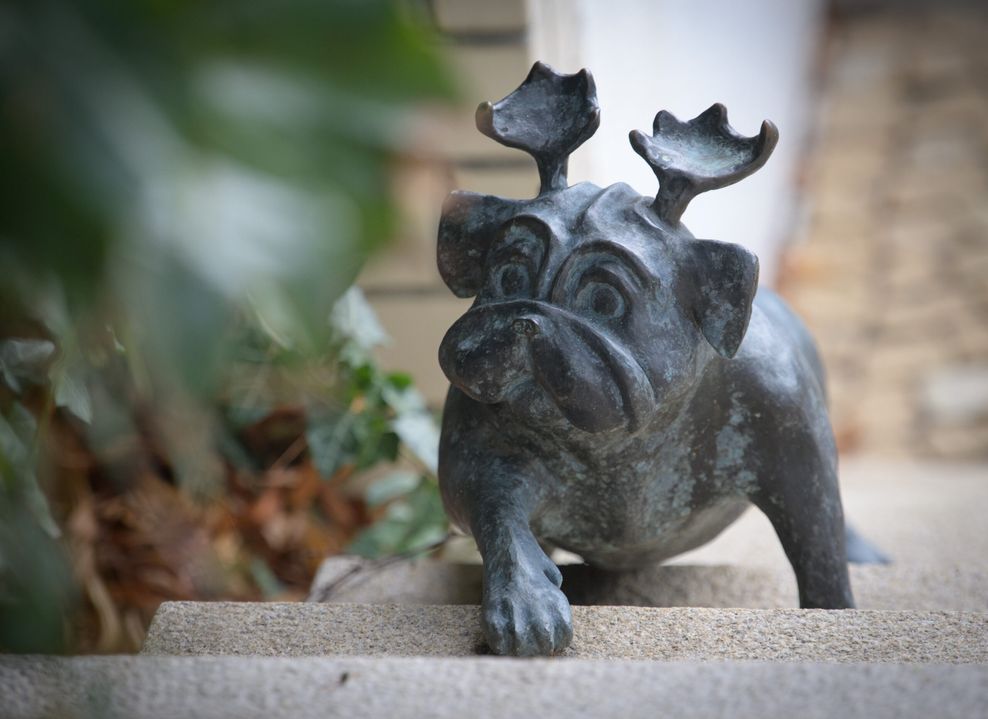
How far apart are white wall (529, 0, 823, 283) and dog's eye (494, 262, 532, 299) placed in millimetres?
958

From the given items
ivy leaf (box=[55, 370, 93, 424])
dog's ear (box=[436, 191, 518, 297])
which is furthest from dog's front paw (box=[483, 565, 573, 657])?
ivy leaf (box=[55, 370, 93, 424])

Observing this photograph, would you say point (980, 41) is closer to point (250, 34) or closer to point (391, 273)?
point (391, 273)

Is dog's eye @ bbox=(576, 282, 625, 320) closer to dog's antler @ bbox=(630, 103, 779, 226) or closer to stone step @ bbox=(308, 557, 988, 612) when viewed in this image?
dog's antler @ bbox=(630, 103, 779, 226)

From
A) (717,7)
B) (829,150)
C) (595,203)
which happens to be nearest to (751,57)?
(717,7)

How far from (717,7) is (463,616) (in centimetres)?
263

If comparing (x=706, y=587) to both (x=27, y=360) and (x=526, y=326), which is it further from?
(x=27, y=360)

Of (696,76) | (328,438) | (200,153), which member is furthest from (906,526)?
(200,153)

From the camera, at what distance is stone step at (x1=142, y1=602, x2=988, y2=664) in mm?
1138

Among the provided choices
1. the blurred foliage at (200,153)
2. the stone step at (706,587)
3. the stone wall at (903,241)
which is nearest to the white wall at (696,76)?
the stone wall at (903,241)

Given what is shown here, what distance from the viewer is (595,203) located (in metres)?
1.23

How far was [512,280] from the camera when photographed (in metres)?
1.23

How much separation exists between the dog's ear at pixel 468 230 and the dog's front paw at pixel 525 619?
325 mm

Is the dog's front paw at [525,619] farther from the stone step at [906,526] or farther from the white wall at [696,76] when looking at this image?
the white wall at [696,76]

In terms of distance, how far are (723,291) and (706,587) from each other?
48 centimetres
